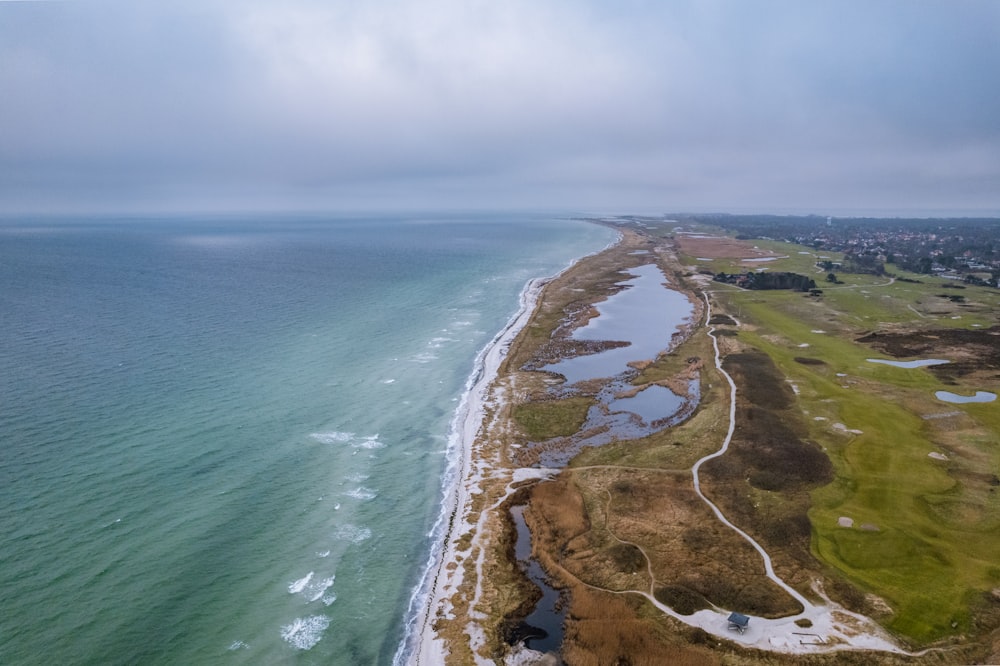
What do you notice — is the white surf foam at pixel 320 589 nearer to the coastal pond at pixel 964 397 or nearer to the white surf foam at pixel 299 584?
the white surf foam at pixel 299 584

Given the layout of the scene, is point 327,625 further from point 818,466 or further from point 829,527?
point 818,466

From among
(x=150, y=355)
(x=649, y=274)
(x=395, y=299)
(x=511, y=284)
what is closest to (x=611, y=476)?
(x=150, y=355)

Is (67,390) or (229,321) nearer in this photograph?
(67,390)

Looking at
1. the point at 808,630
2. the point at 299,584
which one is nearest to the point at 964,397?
the point at 808,630

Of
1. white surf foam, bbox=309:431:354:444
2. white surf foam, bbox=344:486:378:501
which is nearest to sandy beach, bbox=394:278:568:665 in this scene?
white surf foam, bbox=344:486:378:501

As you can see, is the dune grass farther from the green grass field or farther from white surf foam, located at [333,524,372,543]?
white surf foam, located at [333,524,372,543]

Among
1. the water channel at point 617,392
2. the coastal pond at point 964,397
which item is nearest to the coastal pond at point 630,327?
Result: the water channel at point 617,392
